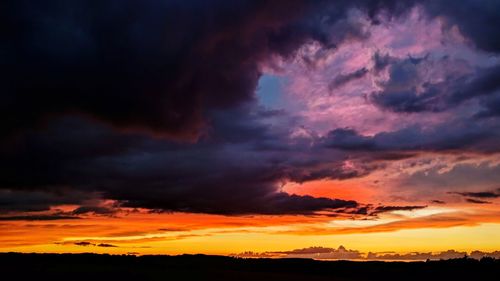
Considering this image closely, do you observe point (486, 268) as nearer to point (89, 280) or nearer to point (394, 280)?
point (394, 280)

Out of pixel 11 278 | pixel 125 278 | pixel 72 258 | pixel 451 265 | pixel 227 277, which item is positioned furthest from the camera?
pixel 72 258

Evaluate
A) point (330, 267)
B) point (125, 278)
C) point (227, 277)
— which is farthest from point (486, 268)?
point (125, 278)

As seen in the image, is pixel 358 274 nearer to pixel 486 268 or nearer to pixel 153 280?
pixel 486 268

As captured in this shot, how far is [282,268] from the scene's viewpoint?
182 meters

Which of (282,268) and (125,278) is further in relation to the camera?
(282,268)

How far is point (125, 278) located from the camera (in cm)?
10000

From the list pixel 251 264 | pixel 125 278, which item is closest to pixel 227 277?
pixel 125 278

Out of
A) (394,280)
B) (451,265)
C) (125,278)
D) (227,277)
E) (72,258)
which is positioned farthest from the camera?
(72,258)

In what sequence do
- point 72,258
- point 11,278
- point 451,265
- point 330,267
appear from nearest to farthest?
point 11,278
point 451,265
point 330,267
point 72,258

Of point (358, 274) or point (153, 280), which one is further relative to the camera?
point (358, 274)

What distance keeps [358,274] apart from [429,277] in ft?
69.9

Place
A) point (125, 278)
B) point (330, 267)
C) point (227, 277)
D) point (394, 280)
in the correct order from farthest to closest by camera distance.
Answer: point (330, 267)
point (394, 280)
point (227, 277)
point (125, 278)

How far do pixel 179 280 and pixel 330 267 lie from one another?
82790mm

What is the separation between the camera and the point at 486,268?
132375 mm
